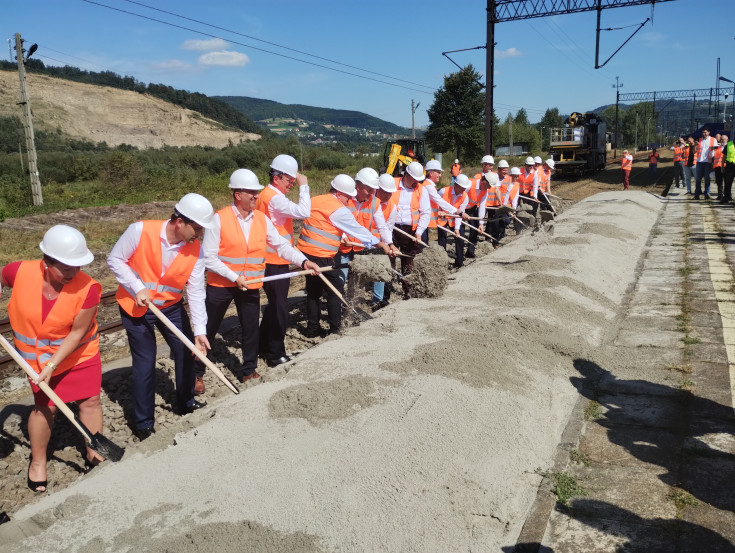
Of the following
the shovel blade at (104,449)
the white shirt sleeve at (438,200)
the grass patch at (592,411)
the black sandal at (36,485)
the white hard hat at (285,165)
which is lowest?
the black sandal at (36,485)

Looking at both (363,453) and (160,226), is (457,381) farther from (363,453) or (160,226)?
(160,226)

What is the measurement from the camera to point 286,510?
2.95 meters

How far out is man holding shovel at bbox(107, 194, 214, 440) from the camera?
4.13 m

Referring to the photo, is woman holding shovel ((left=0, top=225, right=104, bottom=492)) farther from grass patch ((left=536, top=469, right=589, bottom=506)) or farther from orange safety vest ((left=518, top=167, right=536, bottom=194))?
orange safety vest ((left=518, top=167, right=536, bottom=194))

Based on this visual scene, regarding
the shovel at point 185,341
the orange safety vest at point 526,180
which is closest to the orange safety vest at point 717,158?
the orange safety vest at point 526,180

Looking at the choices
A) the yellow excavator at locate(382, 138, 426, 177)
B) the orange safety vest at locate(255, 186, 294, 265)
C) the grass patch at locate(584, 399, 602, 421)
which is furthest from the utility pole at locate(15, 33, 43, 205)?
the grass patch at locate(584, 399, 602, 421)

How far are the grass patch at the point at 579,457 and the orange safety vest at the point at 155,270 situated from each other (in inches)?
115

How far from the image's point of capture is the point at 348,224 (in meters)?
6.38

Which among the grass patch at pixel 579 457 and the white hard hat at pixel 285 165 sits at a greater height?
the white hard hat at pixel 285 165

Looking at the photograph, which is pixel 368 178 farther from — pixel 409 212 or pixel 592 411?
pixel 592 411

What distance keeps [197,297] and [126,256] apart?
1.98 ft

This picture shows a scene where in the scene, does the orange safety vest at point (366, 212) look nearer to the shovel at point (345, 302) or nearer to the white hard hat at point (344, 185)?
the white hard hat at point (344, 185)

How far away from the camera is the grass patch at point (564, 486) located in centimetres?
334

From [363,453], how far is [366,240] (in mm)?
3415
